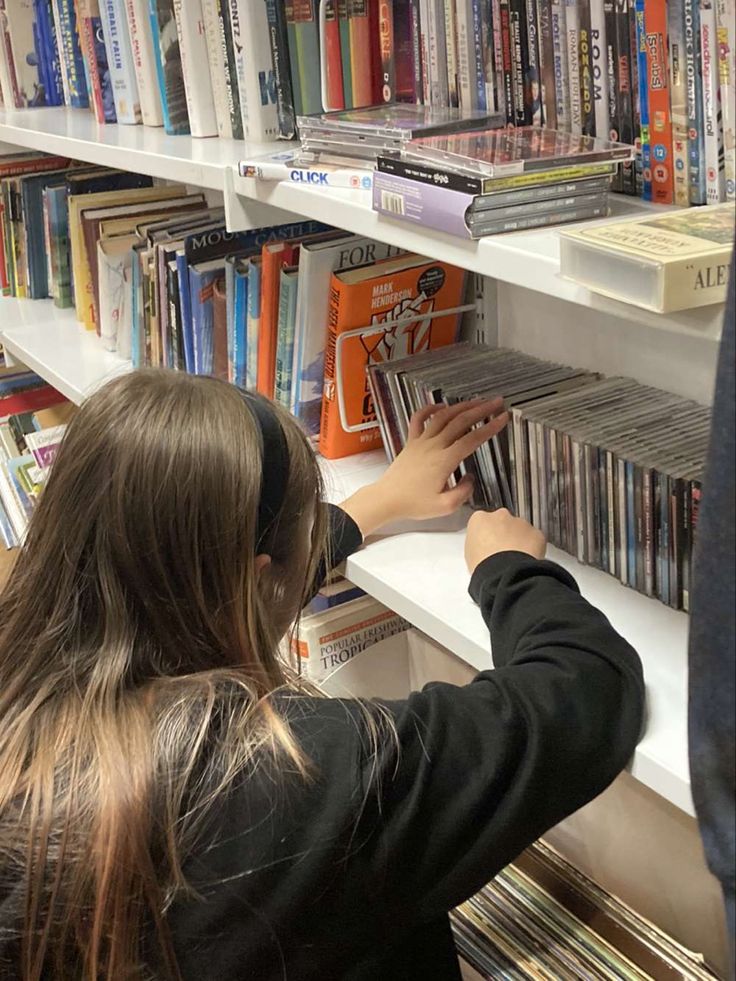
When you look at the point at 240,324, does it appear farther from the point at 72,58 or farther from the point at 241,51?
the point at 72,58

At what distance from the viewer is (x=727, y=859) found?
410 mm

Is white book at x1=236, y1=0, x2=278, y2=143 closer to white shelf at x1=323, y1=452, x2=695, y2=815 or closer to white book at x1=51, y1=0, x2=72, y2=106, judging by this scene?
white shelf at x1=323, y1=452, x2=695, y2=815

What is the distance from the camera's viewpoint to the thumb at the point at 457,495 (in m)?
1.08

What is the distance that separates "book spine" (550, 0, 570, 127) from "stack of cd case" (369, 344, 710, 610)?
0.83 ft

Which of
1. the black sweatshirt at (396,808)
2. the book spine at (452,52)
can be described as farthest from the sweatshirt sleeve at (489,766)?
the book spine at (452,52)

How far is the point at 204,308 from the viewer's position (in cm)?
140

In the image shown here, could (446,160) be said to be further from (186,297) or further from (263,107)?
(186,297)

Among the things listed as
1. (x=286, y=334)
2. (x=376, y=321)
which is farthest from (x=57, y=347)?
(x=376, y=321)

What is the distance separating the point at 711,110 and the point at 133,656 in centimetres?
60

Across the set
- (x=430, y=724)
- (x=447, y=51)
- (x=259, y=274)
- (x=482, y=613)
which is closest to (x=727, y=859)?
(x=430, y=724)

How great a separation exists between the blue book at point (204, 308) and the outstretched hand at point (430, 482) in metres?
0.39

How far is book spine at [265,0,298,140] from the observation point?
1241 mm

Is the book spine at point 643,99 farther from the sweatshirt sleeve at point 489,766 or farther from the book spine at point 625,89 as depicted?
the sweatshirt sleeve at point 489,766

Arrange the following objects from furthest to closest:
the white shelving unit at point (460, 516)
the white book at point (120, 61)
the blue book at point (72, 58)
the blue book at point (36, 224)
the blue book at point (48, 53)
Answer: the blue book at point (36, 224), the blue book at point (48, 53), the blue book at point (72, 58), the white book at point (120, 61), the white shelving unit at point (460, 516)
